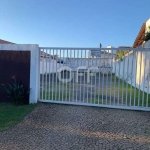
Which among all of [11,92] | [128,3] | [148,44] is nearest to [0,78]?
[11,92]

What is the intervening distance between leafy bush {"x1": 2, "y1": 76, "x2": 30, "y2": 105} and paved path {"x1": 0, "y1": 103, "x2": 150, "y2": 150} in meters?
1.19

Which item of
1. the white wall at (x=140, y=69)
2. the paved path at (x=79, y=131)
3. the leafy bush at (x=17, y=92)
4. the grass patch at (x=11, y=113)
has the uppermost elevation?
the white wall at (x=140, y=69)

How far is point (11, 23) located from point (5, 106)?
8.63m

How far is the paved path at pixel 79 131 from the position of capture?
Result: 4273 mm

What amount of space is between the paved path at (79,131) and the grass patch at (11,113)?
0.26 m

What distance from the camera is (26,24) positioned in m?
14.4

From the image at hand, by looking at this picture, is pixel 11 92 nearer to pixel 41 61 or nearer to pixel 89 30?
pixel 41 61

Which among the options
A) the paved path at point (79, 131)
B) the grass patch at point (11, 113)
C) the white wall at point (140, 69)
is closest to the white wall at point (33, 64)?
the grass patch at point (11, 113)

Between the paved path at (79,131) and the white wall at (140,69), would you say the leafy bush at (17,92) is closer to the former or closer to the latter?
the paved path at (79,131)

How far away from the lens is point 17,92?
7.99 m

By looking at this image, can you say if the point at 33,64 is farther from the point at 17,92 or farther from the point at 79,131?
the point at 79,131

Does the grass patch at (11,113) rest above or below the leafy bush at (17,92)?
below

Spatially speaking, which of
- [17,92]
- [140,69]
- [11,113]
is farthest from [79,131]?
[140,69]

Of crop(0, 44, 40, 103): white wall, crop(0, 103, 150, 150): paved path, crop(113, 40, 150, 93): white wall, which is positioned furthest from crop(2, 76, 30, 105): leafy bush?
crop(113, 40, 150, 93): white wall
